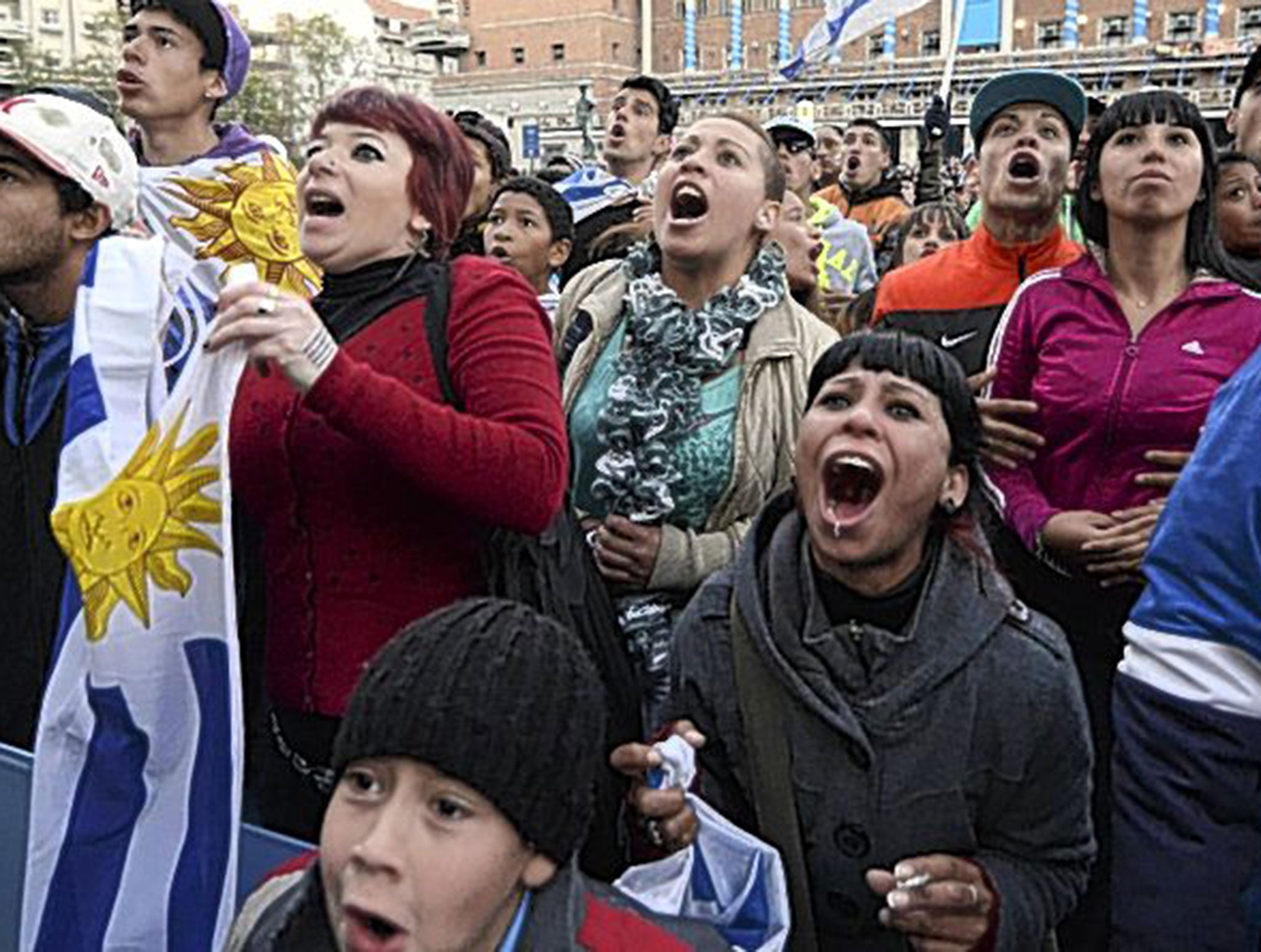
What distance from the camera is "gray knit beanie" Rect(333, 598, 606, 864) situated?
1364mm

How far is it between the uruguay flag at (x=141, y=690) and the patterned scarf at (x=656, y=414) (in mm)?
897

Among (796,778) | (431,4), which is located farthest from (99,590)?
(431,4)

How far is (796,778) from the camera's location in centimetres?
188

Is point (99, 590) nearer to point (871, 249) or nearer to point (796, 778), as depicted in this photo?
point (796, 778)

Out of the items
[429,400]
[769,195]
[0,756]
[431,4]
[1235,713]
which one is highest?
[431,4]

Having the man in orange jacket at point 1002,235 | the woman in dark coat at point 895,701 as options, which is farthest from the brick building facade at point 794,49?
the woman in dark coat at point 895,701

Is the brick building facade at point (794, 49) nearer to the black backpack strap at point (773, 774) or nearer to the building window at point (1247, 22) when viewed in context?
the building window at point (1247, 22)

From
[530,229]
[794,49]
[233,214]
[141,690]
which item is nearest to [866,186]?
[530,229]

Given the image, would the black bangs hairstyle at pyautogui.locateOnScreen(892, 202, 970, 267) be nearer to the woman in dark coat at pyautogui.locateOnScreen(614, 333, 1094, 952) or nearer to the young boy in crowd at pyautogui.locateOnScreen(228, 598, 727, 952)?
the woman in dark coat at pyautogui.locateOnScreen(614, 333, 1094, 952)

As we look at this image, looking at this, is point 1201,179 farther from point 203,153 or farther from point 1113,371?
point 203,153

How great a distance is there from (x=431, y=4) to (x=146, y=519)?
334 feet

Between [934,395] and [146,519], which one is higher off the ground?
[934,395]

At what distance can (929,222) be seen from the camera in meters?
5.15

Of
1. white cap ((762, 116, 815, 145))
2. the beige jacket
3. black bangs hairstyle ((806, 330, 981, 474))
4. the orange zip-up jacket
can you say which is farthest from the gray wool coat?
white cap ((762, 116, 815, 145))
